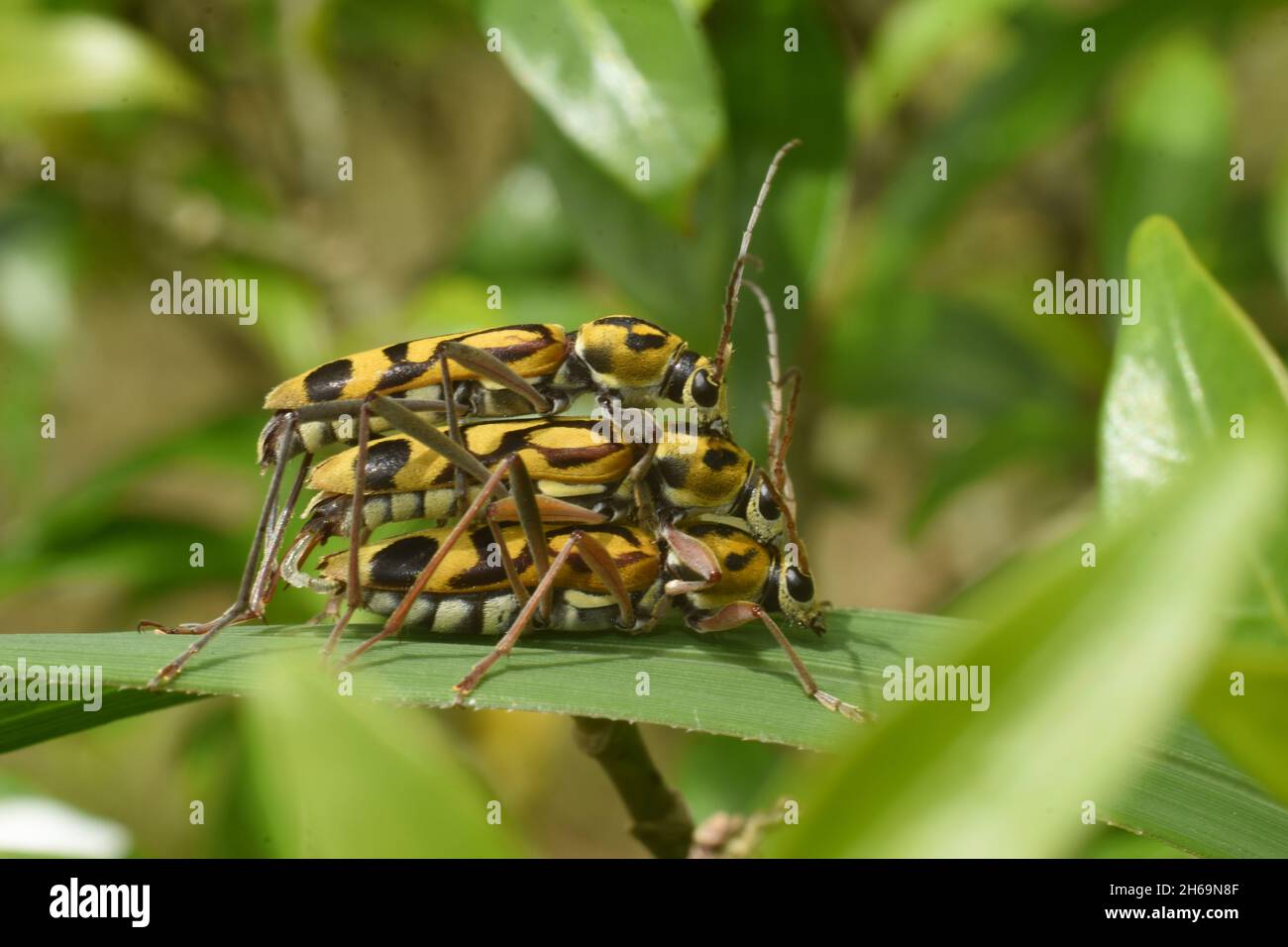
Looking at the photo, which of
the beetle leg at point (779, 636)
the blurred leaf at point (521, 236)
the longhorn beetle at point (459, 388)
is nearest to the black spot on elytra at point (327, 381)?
the longhorn beetle at point (459, 388)

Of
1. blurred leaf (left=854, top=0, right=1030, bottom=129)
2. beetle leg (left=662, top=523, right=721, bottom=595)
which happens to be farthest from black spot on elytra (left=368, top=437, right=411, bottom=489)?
blurred leaf (left=854, top=0, right=1030, bottom=129)

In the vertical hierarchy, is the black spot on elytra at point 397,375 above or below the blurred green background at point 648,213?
below

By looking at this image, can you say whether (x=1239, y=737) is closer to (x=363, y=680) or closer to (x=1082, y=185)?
(x=363, y=680)

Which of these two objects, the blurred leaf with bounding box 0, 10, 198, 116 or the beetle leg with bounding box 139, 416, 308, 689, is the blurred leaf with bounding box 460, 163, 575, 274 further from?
the beetle leg with bounding box 139, 416, 308, 689

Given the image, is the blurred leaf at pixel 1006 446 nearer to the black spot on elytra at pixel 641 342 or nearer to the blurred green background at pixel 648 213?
the blurred green background at pixel 648 213

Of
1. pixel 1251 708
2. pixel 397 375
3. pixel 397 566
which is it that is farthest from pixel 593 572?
pixel 1251 708

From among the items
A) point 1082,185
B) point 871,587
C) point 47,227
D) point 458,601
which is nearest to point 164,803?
point 47,227
